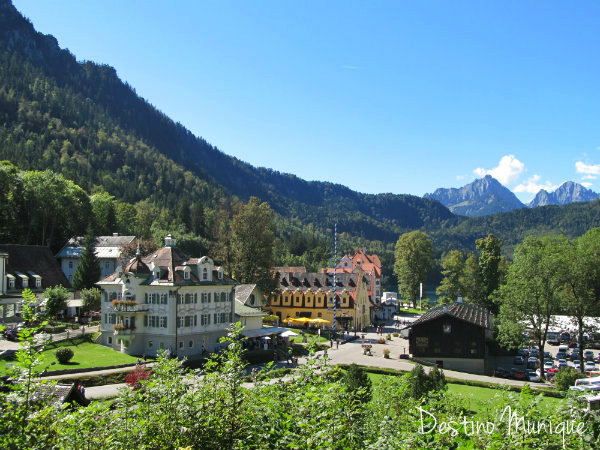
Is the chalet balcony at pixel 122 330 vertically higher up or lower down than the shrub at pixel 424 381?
higher up

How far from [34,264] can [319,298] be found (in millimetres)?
39003

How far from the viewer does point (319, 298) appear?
255 ft

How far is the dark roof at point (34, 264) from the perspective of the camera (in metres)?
55.9

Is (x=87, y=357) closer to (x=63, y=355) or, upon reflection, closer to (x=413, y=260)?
(x=63, y=355)

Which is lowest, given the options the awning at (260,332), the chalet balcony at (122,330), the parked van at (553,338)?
the parked van at (553,338)

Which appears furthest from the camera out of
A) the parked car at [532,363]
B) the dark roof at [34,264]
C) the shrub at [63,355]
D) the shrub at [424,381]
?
the dark roof at [34,264]

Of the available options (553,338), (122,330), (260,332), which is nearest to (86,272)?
(122,330)

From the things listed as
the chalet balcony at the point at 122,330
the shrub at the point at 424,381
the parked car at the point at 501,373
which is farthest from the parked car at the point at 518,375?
the chalet balcony at the point at 122,330

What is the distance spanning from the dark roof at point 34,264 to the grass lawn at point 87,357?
49.4 ft

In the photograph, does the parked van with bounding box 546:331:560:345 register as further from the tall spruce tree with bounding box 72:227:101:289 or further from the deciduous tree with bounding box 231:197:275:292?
the tall spruce tree with bounding box 72:227:101:289

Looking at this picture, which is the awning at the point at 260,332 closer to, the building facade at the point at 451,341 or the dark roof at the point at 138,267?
the dark roof at the point at 138,267

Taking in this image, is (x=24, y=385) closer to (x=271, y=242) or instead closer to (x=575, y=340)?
(x=271, y=242)

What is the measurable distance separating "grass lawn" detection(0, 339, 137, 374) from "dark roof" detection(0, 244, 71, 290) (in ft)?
49.4

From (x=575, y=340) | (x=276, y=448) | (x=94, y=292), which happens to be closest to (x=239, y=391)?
(x=276, y=448)
